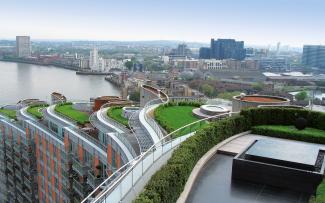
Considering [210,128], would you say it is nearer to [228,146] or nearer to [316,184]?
[228,146]

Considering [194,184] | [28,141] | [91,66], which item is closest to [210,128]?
[194,184]

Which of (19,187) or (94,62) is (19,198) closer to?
(19,187)

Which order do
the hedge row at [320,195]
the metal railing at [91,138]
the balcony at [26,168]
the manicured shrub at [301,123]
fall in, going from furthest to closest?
the balcony at [26,168] < the metal railing at [91,138] < the manicured shrub at [301,123] < the hedge row at [320,195]

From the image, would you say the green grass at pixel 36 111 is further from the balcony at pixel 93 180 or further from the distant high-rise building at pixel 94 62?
the distant high-rise building at pixel 94 62

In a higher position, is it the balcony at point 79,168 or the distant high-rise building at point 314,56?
the distant high-rise building at point 314,56

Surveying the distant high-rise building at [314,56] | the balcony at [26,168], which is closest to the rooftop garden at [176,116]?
the balcony at [26,168]

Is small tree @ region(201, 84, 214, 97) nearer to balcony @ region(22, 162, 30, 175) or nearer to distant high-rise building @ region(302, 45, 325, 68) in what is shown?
balcony @ region(22, 162, 30, 175)

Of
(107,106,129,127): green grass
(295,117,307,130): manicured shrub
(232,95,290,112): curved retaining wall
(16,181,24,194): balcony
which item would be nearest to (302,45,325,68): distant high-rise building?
(232,95,290,112): curved retaining wall
